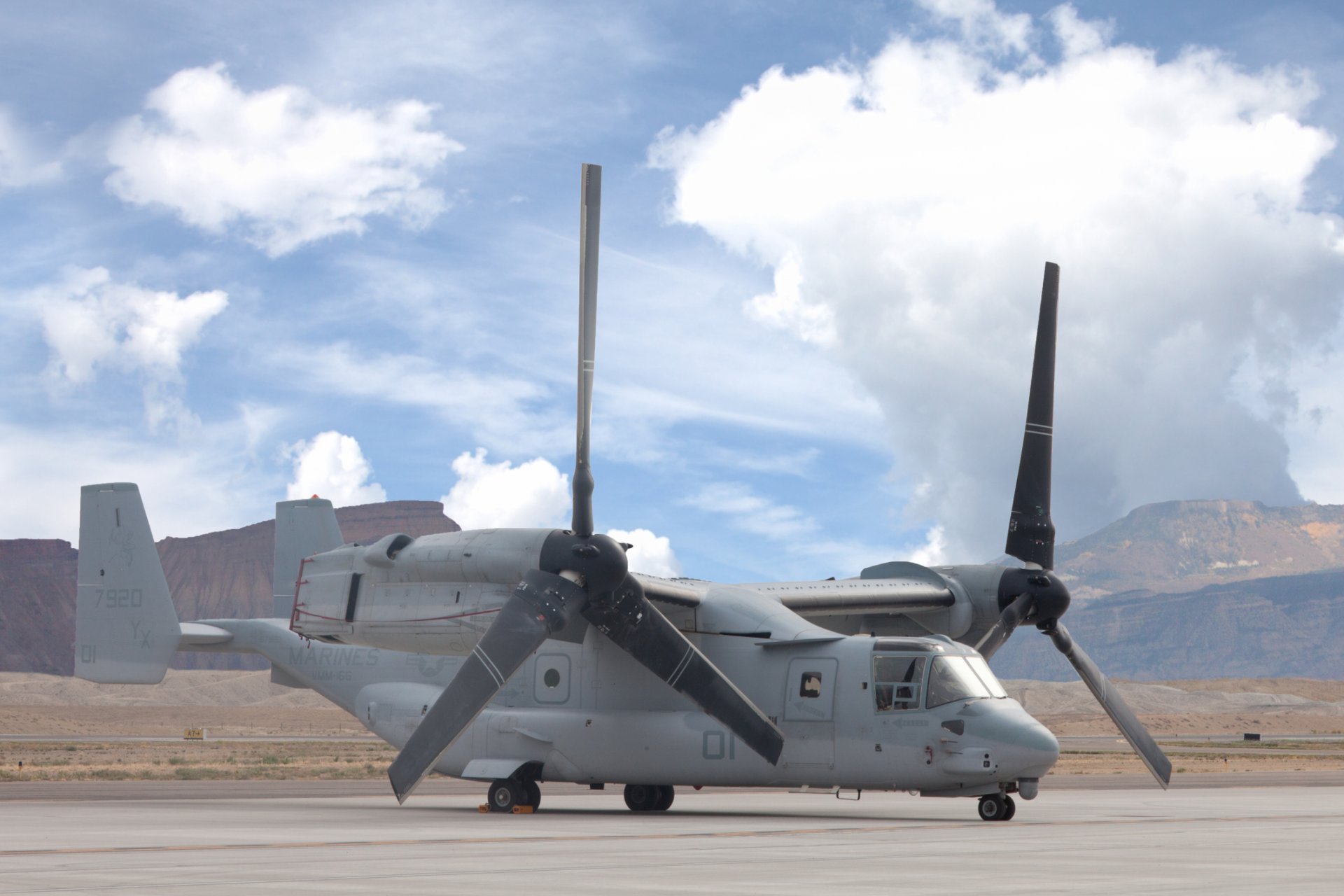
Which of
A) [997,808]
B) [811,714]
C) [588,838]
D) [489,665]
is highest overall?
[489,665]

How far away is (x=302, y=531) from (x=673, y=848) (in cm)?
2028

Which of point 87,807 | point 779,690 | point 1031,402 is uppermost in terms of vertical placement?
point 1031,402

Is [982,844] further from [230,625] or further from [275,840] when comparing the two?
[230,625]

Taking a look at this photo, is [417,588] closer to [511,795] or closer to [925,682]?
[511,795]

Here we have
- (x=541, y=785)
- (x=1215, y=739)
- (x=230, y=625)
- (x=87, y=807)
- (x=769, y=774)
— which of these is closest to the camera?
(x=769, y=774)

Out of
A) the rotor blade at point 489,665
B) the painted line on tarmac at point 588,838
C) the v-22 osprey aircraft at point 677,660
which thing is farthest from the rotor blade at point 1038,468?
the rotor blade at point 489,665

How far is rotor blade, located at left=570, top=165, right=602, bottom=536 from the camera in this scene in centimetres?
2542

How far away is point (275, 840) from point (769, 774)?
9.73 metres

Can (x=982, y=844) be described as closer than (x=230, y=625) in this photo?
Yes

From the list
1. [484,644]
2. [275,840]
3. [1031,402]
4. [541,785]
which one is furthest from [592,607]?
[541,785]

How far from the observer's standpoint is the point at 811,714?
26297 millimetres

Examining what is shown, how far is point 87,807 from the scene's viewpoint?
28125mm

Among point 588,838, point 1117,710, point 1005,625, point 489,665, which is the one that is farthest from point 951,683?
point 588,838

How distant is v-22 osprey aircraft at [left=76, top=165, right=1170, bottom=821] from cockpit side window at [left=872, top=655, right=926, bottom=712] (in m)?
0.03
